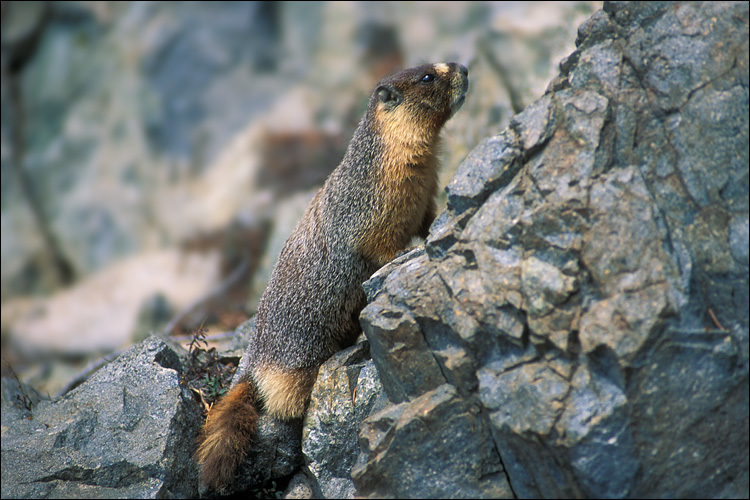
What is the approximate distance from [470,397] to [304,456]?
1954 mm

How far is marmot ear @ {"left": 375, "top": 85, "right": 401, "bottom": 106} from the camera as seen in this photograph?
19.0 feet

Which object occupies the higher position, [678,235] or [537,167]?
[537,167]

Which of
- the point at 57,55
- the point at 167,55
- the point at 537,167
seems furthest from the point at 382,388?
the point at 57,55

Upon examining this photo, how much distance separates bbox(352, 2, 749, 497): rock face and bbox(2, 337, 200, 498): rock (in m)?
1.79

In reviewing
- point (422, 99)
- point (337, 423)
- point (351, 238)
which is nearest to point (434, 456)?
point (337, 423)

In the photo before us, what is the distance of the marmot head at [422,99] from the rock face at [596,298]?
60.8 inches

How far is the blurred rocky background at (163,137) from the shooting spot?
39.0ft

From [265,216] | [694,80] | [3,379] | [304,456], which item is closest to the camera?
[694,80]

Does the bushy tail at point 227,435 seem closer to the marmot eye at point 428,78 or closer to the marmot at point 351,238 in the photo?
the marmot at point 351,238

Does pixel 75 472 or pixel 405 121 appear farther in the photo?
pixel 405 121

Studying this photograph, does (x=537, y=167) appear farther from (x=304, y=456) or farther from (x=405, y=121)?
(x=304, y=456)

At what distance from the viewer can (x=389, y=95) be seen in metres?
5.84

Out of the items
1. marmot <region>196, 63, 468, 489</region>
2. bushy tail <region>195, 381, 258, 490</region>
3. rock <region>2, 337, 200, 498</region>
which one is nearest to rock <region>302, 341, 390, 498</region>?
marmot <region>196, 63, 468, 489</region>

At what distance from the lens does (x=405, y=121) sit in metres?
5.71
